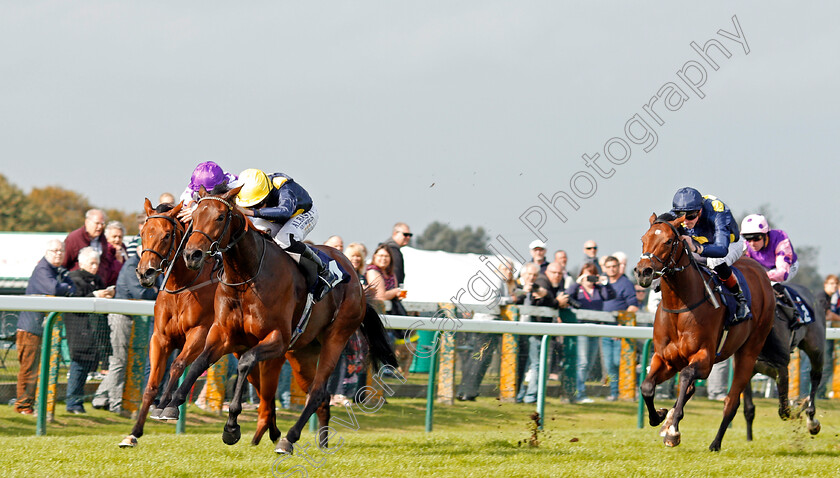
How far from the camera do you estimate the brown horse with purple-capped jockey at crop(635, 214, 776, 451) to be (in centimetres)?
592

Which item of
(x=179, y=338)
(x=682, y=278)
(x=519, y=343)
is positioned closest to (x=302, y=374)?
(x=179, y=338)

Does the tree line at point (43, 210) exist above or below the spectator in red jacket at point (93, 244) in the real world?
above

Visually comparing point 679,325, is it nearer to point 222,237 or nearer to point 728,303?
point 728,303

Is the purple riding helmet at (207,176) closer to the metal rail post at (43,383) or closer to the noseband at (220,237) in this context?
the noseband at (220,237)

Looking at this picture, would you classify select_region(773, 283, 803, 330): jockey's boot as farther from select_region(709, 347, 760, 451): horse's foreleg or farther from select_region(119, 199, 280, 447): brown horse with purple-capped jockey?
select_region(119, 199, 280, 447): brown horse with purple-capped jockey

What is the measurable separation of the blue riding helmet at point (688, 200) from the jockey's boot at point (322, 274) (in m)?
2.29

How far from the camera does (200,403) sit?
22.7 ft

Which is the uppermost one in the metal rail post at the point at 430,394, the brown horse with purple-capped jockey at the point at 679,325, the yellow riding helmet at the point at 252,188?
the yellow riding helmet at the point at 252,188

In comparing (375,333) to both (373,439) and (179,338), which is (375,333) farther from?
(179,338)

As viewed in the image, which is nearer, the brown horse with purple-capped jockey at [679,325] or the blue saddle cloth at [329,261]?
the brown horse with purple-capped jockey at [679,325]

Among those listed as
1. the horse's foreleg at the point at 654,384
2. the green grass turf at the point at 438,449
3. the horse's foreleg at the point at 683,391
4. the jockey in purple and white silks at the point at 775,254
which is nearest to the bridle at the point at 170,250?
the green grass turf at the point at 438,449

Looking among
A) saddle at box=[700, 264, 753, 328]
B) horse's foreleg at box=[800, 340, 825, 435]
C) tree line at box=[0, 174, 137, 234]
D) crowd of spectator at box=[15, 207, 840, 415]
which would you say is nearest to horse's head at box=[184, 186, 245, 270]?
crowd of spectator at box=[15, 207, 840, 415]

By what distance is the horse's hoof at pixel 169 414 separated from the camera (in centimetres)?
491

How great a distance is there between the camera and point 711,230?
259 inches
